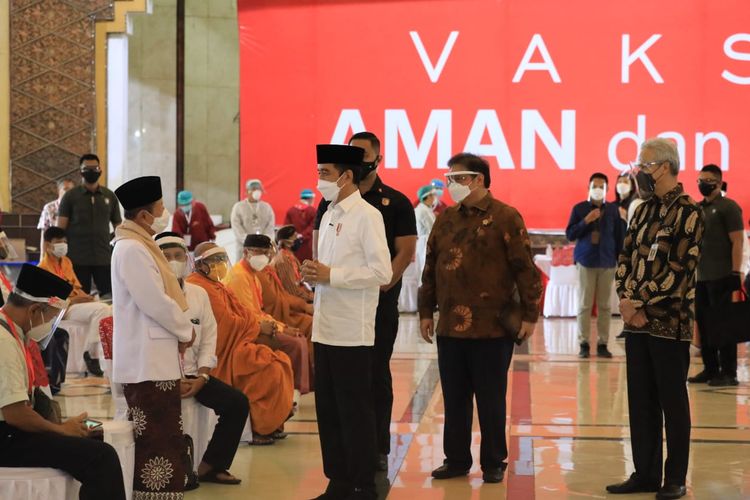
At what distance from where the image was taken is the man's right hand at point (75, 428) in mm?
3682

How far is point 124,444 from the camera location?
407cm

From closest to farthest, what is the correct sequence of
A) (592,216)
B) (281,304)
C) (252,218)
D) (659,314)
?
(659,314) → (281,304) → (592,216) → (252,218)

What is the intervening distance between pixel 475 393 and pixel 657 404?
2.67ft

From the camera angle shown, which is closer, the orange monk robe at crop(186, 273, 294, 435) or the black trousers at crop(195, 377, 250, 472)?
the black trousers at crop(195, 377, 250, 472)

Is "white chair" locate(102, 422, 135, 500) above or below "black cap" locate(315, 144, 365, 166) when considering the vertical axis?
below

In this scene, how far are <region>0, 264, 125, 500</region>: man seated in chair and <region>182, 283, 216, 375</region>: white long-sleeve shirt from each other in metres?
1.22

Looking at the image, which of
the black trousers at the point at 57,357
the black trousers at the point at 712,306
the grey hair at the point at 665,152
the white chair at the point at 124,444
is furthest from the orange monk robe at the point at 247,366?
the black trousers at the point at 712,306

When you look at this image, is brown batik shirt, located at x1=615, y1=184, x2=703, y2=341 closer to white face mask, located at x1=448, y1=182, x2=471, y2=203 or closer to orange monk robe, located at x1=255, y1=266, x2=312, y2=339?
white face mask, located at x1=448, y1=182, x2=471, y2=203

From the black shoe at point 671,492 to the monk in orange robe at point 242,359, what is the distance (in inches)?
80.2

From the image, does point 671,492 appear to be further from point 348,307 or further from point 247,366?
point 247,366

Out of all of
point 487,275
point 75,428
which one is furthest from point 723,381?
point 75,428

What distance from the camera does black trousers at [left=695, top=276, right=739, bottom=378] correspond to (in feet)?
24.4

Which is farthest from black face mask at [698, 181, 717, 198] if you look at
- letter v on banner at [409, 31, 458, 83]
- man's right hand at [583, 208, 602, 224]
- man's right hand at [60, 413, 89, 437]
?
letter v on banner at [409, 31, 458, 83]

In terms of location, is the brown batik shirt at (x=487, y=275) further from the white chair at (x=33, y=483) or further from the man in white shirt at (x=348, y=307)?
the white chair at (x=33, y=483)
